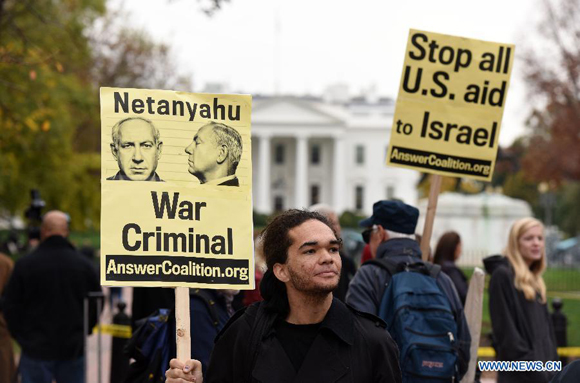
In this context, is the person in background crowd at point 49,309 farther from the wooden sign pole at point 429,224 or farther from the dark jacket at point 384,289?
the dark jacket at point 384,289

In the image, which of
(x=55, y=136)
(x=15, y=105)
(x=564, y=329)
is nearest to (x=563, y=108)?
(x=55, y=136)

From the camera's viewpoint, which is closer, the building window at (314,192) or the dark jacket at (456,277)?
the dark jacket at (456,277)

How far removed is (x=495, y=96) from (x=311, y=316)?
104 inches

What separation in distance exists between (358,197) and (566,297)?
89310 mm

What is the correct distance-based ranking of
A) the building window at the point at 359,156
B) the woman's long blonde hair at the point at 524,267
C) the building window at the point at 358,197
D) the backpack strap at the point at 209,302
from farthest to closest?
1. the building window at the point at 358,197
2. the building window at the point at 359,156
3. the woman's long blonde hair at the point at 524,267
4. the backpack strap at the point at 209,302

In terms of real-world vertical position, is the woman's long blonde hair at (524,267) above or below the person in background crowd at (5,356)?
above

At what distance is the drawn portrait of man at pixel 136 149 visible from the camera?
3799 mm

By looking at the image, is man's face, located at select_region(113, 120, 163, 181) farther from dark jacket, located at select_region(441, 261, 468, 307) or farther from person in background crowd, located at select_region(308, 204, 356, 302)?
dark jacket, located at select_region(441, 261, 468, 307)

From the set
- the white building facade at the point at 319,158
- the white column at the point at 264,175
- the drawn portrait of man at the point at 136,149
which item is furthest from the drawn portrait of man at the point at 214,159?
the white column at the point at 264,175

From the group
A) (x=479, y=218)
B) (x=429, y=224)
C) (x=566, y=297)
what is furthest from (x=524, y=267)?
(x=479, y=218)

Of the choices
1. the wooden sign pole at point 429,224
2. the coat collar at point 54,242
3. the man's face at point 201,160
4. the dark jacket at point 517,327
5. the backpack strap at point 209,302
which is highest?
the man's face at point 201,160

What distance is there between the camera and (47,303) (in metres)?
6.85

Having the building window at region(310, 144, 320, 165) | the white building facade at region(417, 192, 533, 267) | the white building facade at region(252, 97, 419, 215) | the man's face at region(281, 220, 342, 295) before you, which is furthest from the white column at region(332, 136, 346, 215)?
the man's face at region(281, 220, 342, 295)

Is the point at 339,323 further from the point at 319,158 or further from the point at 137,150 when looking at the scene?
the point at 319,158
